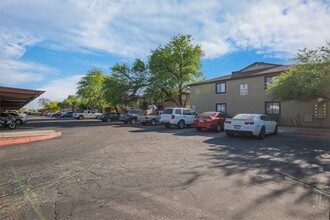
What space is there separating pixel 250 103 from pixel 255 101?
58 centimetres

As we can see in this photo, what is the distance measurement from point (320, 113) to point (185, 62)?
18.8 m

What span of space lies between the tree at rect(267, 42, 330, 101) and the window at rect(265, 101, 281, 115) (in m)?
5.74

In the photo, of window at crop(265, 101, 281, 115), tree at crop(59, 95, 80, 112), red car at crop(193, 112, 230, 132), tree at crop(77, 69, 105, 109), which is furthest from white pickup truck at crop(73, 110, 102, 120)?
tree at crop(59, 95, 80, 112)

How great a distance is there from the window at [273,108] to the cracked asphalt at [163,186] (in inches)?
613

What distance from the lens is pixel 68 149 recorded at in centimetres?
985

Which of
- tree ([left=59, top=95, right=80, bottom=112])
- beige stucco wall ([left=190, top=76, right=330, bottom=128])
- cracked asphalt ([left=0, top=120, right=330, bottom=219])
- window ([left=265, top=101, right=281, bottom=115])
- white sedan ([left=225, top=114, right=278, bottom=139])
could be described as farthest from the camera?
tree ([left=59, top=95, right=80, bottom=112])

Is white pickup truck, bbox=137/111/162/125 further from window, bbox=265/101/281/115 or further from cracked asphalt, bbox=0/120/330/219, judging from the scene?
cracked asphalt, bbox=0/120/330/219

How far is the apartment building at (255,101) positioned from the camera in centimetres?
2100

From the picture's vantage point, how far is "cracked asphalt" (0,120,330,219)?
3.93m

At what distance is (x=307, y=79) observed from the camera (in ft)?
50.9

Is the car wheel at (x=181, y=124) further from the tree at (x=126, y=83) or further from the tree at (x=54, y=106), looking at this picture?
the tree at (x=54, y=106)

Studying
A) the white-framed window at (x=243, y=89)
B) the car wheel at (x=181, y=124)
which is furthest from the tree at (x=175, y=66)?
the car wheel at (x=181, y=124)

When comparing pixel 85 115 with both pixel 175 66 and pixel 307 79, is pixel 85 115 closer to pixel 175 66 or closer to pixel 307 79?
pixel 175 66

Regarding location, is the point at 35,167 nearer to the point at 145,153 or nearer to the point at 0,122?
the point at 145,153
